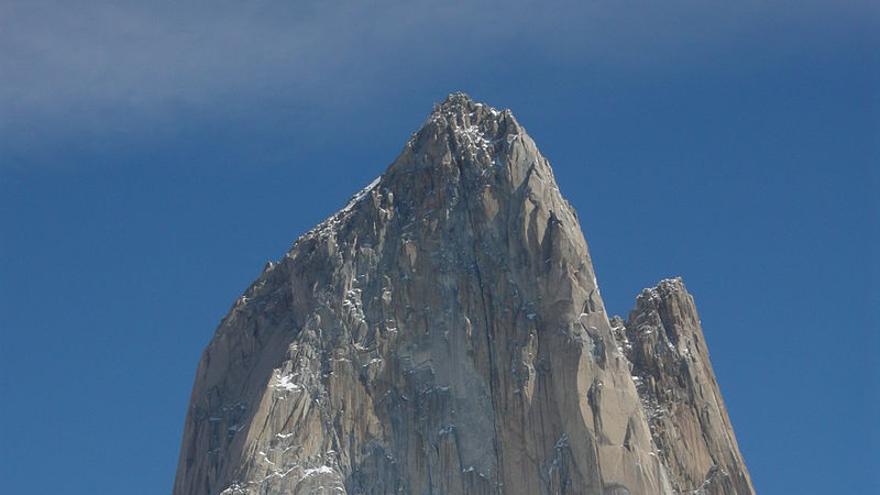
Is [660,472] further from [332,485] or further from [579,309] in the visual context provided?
[332,485]

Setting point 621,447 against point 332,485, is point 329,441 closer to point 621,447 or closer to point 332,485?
point 332,485

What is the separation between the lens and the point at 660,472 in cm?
19462

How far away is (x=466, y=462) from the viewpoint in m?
197

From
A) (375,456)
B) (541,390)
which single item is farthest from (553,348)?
(375,456)

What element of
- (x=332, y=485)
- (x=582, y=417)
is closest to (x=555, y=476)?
(x=582, y=417)

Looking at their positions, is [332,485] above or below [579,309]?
below

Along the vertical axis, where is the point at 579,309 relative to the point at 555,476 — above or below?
above

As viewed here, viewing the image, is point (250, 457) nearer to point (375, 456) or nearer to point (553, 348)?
point (375, 456)

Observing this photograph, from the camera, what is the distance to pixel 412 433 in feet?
655

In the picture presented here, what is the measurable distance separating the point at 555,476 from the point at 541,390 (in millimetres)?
8633

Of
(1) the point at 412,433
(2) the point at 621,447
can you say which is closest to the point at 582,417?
(2) the point at 621,447

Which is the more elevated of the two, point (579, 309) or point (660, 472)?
point (579, 309)

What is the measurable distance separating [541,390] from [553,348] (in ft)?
13.0

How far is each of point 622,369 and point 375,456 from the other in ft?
78.0
